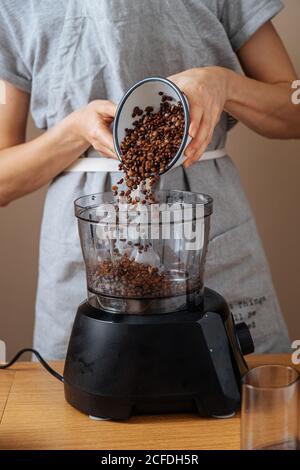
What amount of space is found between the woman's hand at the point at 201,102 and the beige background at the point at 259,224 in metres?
0.61

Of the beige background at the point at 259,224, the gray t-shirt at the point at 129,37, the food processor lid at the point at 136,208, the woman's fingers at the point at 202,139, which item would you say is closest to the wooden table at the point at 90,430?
the food processor lid at the point at 136,208

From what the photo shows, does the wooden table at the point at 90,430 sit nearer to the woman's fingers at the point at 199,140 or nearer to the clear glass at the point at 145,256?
the clear glass at the point at 145,256

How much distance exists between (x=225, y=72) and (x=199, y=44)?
0.43 feet

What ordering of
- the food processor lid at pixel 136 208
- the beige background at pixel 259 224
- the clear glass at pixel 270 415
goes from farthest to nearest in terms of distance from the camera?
the beige background at pixel 259 224 < the food processor lid at pixel 136 208 < the clear glass at pixel 270 415

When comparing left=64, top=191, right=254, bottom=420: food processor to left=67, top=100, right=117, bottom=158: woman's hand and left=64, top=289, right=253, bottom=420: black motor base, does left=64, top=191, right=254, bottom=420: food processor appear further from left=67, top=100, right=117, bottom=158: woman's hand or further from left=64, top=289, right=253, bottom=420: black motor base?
left=67, top=100, right=117, bottom=158: woman's hand

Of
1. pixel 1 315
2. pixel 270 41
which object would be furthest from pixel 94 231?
pixel 1 315

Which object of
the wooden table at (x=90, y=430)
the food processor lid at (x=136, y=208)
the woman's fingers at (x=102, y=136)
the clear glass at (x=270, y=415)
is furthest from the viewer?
the woman's fingers at (x=102, y=136)

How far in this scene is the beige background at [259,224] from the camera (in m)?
1.78

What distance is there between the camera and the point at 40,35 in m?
1.32

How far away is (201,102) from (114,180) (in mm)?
281

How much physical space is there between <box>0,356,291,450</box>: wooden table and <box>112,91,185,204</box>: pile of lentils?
10.9 inches

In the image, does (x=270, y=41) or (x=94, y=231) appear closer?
(x=94, y=231)

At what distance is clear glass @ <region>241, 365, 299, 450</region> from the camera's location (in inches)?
29.8

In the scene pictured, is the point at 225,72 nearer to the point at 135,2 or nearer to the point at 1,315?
the point at 135,2
